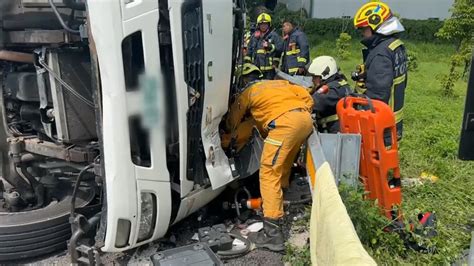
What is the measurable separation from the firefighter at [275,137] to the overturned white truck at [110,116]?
0.30 metres

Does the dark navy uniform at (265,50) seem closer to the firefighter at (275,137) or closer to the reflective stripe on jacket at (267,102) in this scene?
the reflective stripe on jacket at (267,102)

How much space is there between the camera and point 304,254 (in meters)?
2.90

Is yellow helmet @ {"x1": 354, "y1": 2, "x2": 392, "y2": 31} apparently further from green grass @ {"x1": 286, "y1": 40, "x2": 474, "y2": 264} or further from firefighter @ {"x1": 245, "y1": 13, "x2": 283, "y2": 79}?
firefighter @ {"x1": 245, "y1": 13, "x2": 283, "y2": 79}

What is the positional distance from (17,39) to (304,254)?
7.49 ft

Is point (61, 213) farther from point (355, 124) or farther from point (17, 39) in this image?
point (355, 124)

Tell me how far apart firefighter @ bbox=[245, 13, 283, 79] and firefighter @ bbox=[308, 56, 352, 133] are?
15.9 ft

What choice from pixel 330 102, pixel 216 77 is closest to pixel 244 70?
pixel 330 102

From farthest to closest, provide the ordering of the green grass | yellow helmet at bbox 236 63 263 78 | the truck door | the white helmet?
the white helmet
yellow helmet at bbox 236 63 263 78
the green grass
the truck door

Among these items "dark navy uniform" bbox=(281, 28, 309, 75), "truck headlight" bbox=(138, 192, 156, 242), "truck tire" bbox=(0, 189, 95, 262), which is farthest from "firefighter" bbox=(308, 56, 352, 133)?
"dark navy uniform" bbox=(281, 28, 309, 75)

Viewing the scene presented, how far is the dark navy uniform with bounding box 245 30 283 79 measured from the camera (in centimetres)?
906

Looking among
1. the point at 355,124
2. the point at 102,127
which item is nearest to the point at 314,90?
the point at 355,124

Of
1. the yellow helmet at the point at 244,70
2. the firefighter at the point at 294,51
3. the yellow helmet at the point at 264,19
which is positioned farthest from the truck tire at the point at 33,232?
the yellow helmet at the point at 264,19

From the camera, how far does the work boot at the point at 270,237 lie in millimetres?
3080

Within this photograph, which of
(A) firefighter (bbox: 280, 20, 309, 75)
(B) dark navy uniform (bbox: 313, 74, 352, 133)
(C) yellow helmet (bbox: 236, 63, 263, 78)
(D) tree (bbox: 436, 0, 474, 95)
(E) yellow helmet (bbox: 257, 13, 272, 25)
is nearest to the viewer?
(C) yellow helmet (bbox: 236, 63, 263, 78)
